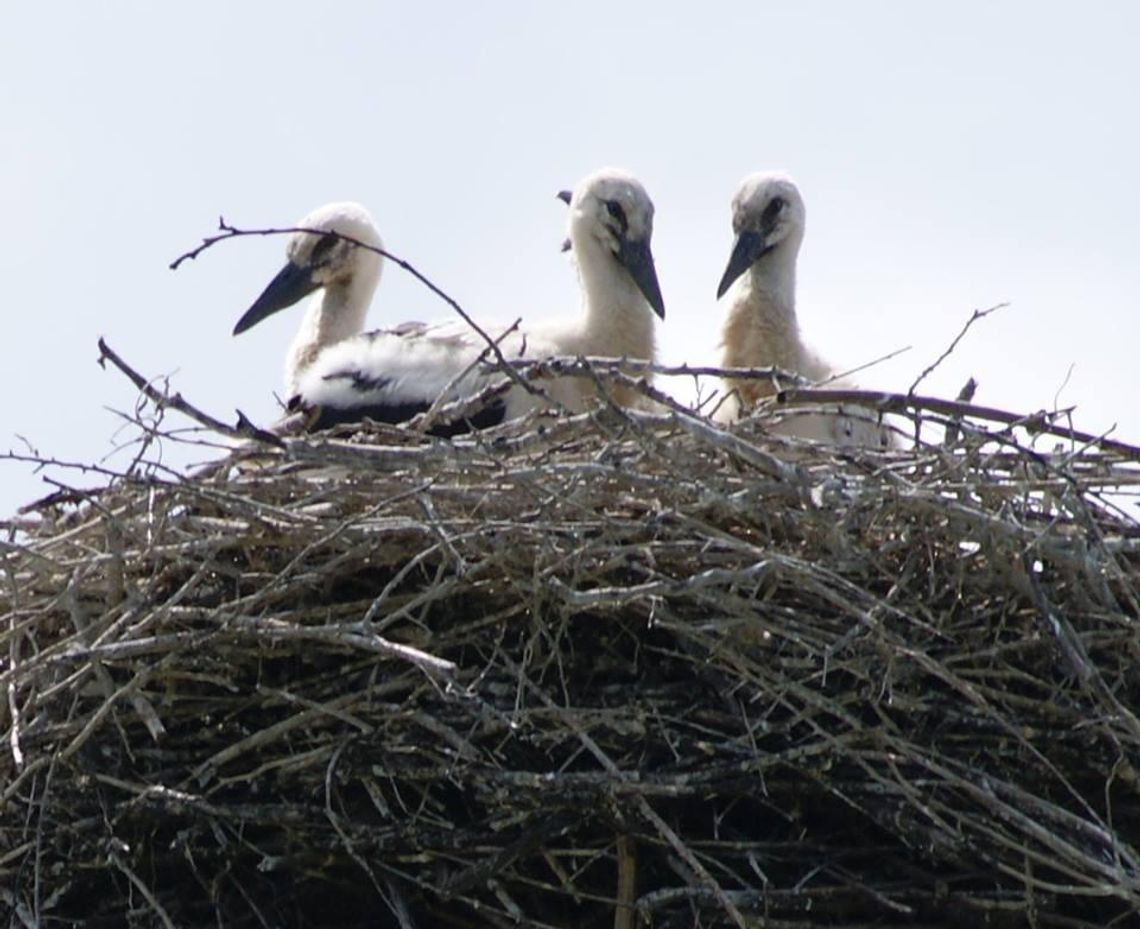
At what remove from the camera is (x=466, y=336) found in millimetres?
6270

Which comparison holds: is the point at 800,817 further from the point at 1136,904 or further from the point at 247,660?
the point at 247,660

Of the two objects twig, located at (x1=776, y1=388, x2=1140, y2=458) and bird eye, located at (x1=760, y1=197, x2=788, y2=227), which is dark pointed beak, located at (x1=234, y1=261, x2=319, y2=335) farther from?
twig, located at (x1=776, y1=388, x2=1140, y2=458)

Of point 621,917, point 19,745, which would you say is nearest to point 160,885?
point 19,745

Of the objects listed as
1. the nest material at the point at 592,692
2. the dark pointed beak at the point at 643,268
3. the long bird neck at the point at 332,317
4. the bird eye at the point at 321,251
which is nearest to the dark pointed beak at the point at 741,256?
the dark pointed beak at the point at 643,268

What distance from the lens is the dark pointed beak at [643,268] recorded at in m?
6.44

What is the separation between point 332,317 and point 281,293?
6.5 inches

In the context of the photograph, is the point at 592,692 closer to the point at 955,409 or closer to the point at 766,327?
the point at 955,409

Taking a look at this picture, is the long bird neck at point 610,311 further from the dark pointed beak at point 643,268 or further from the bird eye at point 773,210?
the bird eye at point 773,210

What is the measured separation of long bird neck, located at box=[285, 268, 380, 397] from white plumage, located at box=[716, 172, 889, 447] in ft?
3.04

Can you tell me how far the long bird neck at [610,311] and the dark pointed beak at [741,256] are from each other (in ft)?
0.85

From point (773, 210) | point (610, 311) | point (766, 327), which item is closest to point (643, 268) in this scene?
point (610, 311)

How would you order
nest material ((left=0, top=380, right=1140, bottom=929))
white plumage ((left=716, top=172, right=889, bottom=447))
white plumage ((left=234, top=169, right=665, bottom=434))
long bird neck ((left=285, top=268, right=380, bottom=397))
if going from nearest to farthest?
nest material ((left=0, top=380, right=1140, bottom=929))
white plumage ((left=234, top=169, right=665, bottom=434))
white plumage ((left=716, top=172, right=889, bottom=447))
long bird neck ((left=285, top=268, right=380, bottom=397))

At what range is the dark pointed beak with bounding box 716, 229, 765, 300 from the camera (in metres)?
6.66

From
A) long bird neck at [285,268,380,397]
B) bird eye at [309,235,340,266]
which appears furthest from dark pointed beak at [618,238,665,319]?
bird eye at [309,235,340,266]
